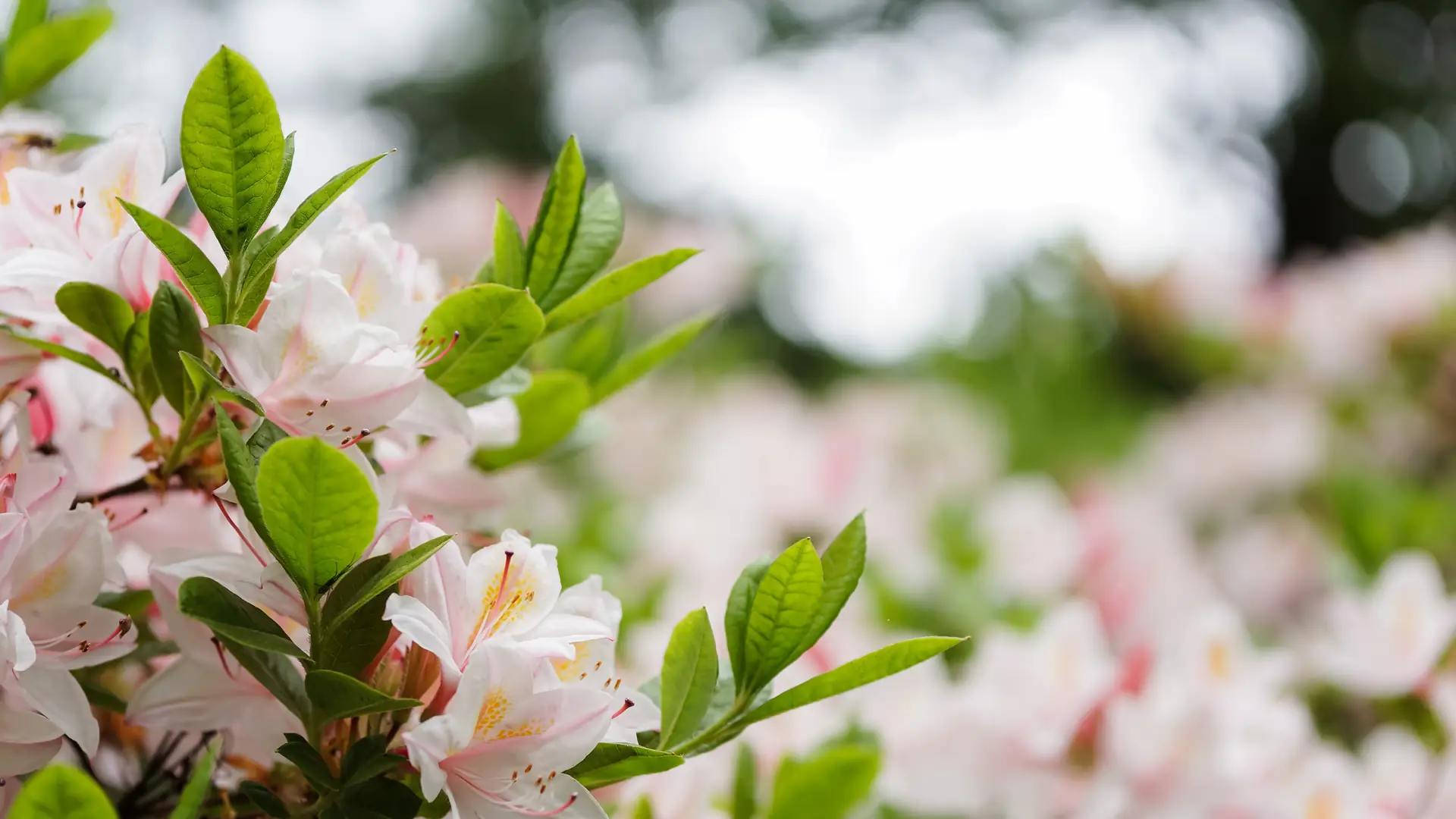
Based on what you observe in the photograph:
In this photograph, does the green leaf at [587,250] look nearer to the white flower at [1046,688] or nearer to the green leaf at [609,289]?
the green leaf at [609,289]

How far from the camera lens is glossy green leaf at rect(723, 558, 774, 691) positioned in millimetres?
434

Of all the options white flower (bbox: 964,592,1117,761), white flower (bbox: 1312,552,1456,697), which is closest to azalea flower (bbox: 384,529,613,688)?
white flower (bbox: 964,592,1117,761)

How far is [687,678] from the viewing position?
0.43 meters

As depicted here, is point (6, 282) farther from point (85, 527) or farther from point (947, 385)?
point (947, 385)

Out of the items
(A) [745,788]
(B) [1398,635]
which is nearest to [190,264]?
(A) [745,788]

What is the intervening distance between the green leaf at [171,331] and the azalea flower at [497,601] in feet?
0.36

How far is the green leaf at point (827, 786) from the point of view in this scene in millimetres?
527

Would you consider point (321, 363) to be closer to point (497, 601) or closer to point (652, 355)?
point (497, 601)

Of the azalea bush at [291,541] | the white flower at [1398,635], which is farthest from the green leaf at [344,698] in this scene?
the white flower at [1398,635]

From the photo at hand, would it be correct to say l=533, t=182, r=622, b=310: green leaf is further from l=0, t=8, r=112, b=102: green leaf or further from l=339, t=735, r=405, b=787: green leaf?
l=0, t=8, r=112, b=102: green leaf

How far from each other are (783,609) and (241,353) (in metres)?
0.20

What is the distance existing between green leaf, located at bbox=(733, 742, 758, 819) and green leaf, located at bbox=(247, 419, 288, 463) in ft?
0.89

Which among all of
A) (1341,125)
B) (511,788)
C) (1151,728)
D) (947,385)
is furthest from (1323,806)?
(1341,125)

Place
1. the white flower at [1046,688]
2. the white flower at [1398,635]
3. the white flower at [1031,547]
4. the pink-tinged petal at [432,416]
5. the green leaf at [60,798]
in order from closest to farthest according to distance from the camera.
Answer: the green leaf at [60,798], the pink-tinged petal at [432,416], the white flower at [1046,688], the white flower at [1398,635], the white flower at [1031,547]
